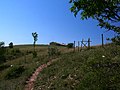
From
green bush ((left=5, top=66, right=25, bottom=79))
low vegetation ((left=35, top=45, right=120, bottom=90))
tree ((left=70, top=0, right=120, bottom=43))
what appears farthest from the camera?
green bush ((left=5, top=66, right=25, bottom=79))

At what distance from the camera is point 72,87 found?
25.2 meters

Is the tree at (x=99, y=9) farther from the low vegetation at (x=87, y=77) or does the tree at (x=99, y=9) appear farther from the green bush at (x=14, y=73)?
the green bush at (x=14, y=73)

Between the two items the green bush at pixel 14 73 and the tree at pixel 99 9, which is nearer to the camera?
the tree at pixel 99 9

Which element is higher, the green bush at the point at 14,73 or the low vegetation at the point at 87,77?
the low vegetation at the point at 87,77

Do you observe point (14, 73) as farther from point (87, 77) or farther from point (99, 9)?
point (99, 9)

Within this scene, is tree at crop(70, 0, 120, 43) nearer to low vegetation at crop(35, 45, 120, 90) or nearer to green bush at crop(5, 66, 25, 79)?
low vegetation at crop(35, 45, 120, 90)

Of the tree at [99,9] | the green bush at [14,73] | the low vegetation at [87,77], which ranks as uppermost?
the tree at [99,9]

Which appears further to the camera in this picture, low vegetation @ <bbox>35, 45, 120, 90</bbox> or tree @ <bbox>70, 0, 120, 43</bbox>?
low vegetation @ <bbox>35, 45, 120, 90</bbox>

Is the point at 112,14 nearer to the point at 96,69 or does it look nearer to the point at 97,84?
the point at 96,69

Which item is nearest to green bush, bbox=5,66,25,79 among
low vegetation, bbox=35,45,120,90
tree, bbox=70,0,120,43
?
low vegetation, bbox=35,45,120,90

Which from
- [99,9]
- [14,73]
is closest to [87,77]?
[99,9]

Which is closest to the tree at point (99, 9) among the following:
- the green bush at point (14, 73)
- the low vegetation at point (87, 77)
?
the low vegetation at point (87, 77)

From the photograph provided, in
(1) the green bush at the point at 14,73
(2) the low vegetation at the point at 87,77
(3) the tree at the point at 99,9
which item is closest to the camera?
(3) the tree at the point at 99,9

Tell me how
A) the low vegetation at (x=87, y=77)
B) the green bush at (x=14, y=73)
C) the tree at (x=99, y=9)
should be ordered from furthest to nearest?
the green bush at (x=14, y=73) → the low vegetation at (x=87, y=77) → the tree at (x=99, y=9)
